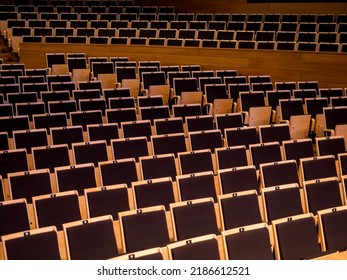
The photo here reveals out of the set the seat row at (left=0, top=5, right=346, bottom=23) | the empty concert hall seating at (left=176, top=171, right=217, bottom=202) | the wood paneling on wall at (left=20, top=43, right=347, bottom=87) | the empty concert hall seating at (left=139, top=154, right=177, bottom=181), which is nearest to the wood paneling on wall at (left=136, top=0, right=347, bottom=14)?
the seat row at (left=0, top=5, right=346, bottom=23)

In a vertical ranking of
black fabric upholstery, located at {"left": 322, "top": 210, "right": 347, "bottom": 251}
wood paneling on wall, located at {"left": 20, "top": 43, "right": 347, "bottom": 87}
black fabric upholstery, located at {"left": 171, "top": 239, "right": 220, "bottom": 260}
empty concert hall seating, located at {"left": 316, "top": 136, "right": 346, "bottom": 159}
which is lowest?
black fabric upholstery, located at {"left": 322, "top": 210, "right": 347, "bottom": 251}

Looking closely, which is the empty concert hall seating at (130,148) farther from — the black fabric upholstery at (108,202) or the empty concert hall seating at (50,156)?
the black fabric upholstery at (108,202)

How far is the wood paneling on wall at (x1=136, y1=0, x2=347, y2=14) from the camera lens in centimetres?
396

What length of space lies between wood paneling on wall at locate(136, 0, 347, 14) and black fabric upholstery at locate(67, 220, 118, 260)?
3145 millimetres

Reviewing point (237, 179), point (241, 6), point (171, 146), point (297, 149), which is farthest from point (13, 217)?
point (241, 6)

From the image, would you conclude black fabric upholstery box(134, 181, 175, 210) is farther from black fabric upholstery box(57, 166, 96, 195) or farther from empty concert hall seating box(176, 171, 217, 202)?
black fabric upholstery box(57, 166, 96, 195)

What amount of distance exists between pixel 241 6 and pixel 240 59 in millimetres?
1276

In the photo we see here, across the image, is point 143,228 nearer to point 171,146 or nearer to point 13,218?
point 13,218

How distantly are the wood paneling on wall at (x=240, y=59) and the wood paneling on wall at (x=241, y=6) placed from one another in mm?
1161

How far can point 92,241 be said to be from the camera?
1.14 meters

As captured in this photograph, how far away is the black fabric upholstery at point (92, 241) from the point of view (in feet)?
3.68

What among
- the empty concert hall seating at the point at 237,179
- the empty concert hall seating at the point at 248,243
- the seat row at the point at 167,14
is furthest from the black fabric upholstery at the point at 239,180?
the seat row at the point at 167,14

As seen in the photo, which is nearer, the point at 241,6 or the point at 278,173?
the point at 278,173
